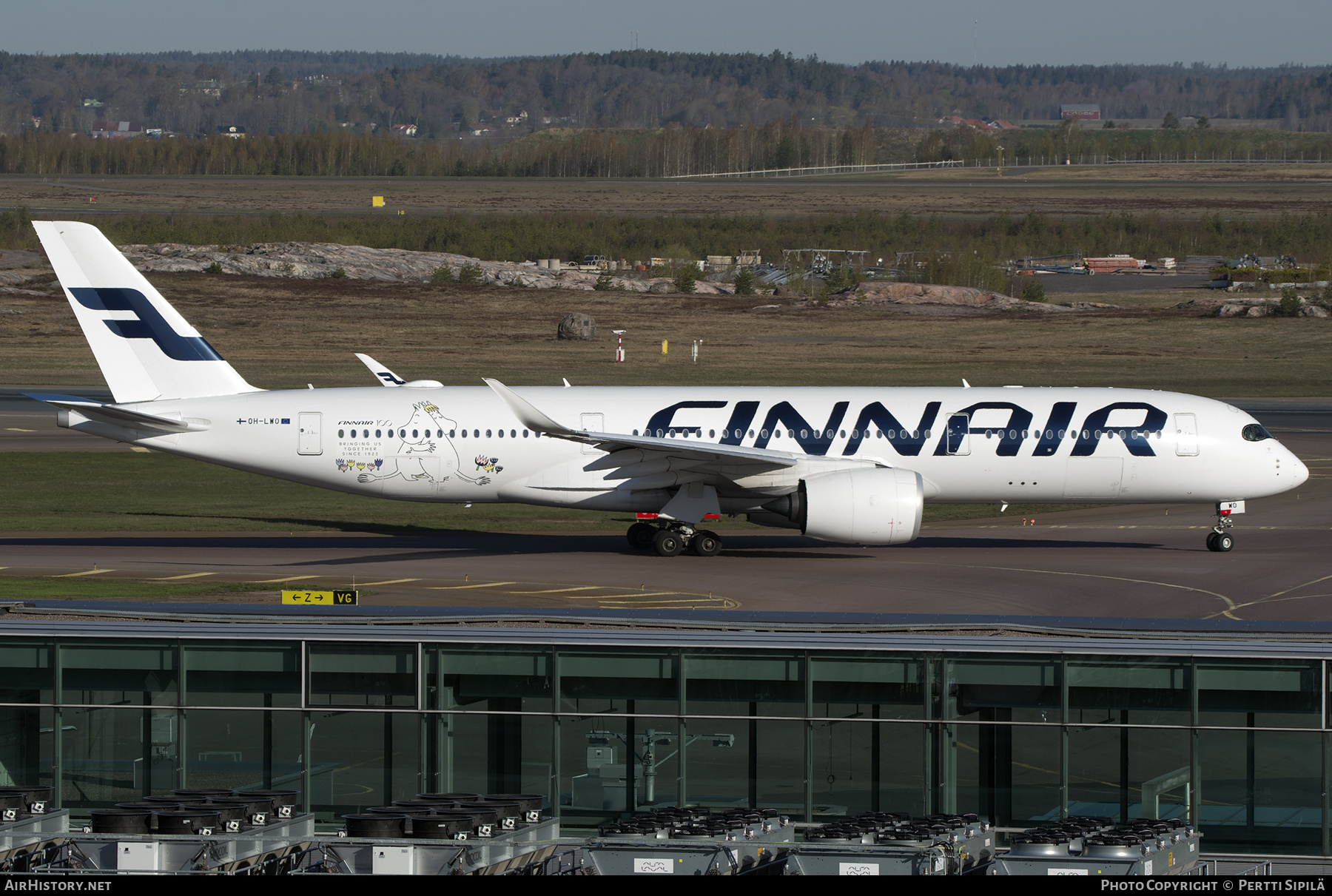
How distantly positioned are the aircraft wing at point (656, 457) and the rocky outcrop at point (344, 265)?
9289cm

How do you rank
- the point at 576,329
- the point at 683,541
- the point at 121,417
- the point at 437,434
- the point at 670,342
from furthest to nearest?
the point at 576,329, the point at 670,342, the point at 683,541, the point at 437,434, the point at 121,417

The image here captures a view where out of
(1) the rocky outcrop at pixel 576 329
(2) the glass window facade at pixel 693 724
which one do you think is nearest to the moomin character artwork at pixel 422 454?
(2) the glass window facade at pixel 693 724

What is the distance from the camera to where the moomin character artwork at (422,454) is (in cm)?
4309

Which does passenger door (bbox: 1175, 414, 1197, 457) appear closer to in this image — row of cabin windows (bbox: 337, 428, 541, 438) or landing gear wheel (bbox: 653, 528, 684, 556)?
landing gear wheel (bbox: 653, 528, 684, 556)

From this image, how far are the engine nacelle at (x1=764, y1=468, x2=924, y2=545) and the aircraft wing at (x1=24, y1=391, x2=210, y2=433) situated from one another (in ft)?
58.3

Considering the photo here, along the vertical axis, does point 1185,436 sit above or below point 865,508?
above

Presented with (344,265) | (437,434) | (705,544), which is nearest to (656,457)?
(705,544)

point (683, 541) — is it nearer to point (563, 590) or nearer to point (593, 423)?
point (593, 423)

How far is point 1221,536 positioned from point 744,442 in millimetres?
14492

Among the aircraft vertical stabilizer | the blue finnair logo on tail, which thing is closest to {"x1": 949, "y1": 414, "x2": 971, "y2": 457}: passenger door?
the aircraft vertical stabilizer

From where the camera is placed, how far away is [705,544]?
143 ft

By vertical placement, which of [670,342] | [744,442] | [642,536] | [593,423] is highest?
[670,342]

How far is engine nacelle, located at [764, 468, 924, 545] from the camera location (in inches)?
1576

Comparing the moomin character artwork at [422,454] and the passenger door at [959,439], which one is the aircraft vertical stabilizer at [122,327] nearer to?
the moomin character artwork at [422,454]
